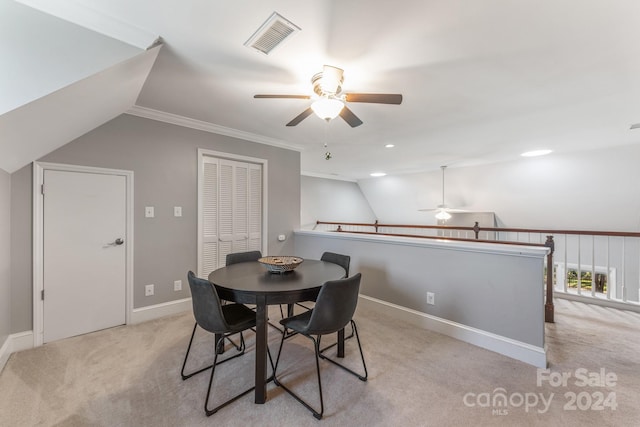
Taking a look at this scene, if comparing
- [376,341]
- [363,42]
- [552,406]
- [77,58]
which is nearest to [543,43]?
[363,42]

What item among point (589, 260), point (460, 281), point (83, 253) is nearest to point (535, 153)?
Answer: point (589, 260)

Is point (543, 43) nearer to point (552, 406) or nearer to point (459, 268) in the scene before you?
point (459, 268)

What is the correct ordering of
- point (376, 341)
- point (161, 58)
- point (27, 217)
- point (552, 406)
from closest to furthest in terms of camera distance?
1. point (552, 406)
2. point (161, 58)
3. point (27, 217)
4. point (376, 341)

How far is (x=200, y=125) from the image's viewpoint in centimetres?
321

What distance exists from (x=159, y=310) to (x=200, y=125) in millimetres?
2264

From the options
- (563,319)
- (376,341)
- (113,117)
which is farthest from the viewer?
(563,319)

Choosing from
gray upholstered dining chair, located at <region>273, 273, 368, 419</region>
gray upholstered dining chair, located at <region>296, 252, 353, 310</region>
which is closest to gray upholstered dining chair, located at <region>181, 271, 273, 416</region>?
gray upholstered dining chair, located at <region>273, 273, 368, 419</region>

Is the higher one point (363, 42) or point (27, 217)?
point (363, 42)

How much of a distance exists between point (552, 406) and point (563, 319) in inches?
75.5

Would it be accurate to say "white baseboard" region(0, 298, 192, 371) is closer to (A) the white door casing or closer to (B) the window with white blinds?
(A) the white door casing

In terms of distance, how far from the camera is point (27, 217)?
7.37ft

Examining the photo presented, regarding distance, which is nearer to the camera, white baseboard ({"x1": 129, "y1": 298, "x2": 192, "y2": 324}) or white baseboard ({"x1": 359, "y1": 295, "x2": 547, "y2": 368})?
white baseboard ({"x1": 359, "y1": 295, "x2": 547, "y2": 368})

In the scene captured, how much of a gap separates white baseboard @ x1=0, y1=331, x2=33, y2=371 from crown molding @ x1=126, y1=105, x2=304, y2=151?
227 centimetres

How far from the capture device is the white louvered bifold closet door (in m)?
3.34
